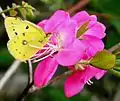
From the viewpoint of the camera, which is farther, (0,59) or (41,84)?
(0,59)

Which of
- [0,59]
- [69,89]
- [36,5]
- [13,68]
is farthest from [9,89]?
[69,89]

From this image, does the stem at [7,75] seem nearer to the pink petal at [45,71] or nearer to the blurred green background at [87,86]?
the blurred green background at [87,86]

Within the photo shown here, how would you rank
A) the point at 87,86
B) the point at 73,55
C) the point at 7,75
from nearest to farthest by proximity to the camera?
the point at 73,55
the point at 7,75
the point at 87,86

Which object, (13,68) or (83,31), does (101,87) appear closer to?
(13,68)

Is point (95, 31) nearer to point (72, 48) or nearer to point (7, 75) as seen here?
point (72, 48)

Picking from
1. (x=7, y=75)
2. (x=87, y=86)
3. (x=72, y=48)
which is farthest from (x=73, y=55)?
(x=87, y=86)

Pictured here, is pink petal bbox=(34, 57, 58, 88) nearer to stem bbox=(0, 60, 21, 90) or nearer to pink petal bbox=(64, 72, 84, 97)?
pink petal bbox=(64, 72, 84, 97)
